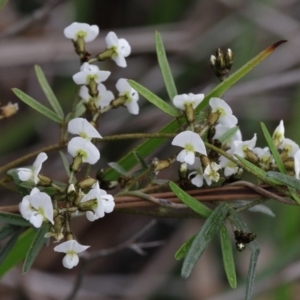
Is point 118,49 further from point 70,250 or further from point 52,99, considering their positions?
point 70,250

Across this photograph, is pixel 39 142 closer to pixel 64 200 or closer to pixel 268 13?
pixel 268 13

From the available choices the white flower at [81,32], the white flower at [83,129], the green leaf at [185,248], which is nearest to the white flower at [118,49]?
the white flower at [81,32]

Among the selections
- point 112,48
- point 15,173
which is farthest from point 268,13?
point 15,173

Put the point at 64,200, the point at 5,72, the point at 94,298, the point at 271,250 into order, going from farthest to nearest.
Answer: the point at 5,72 < the point at 271,250 < the point at 94,298 < the point at 64,200

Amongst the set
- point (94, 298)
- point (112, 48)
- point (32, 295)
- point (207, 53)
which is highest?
point (112, 48)

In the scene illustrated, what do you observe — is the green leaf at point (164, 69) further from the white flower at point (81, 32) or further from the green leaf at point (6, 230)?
the green leaf at point (6, 230)
